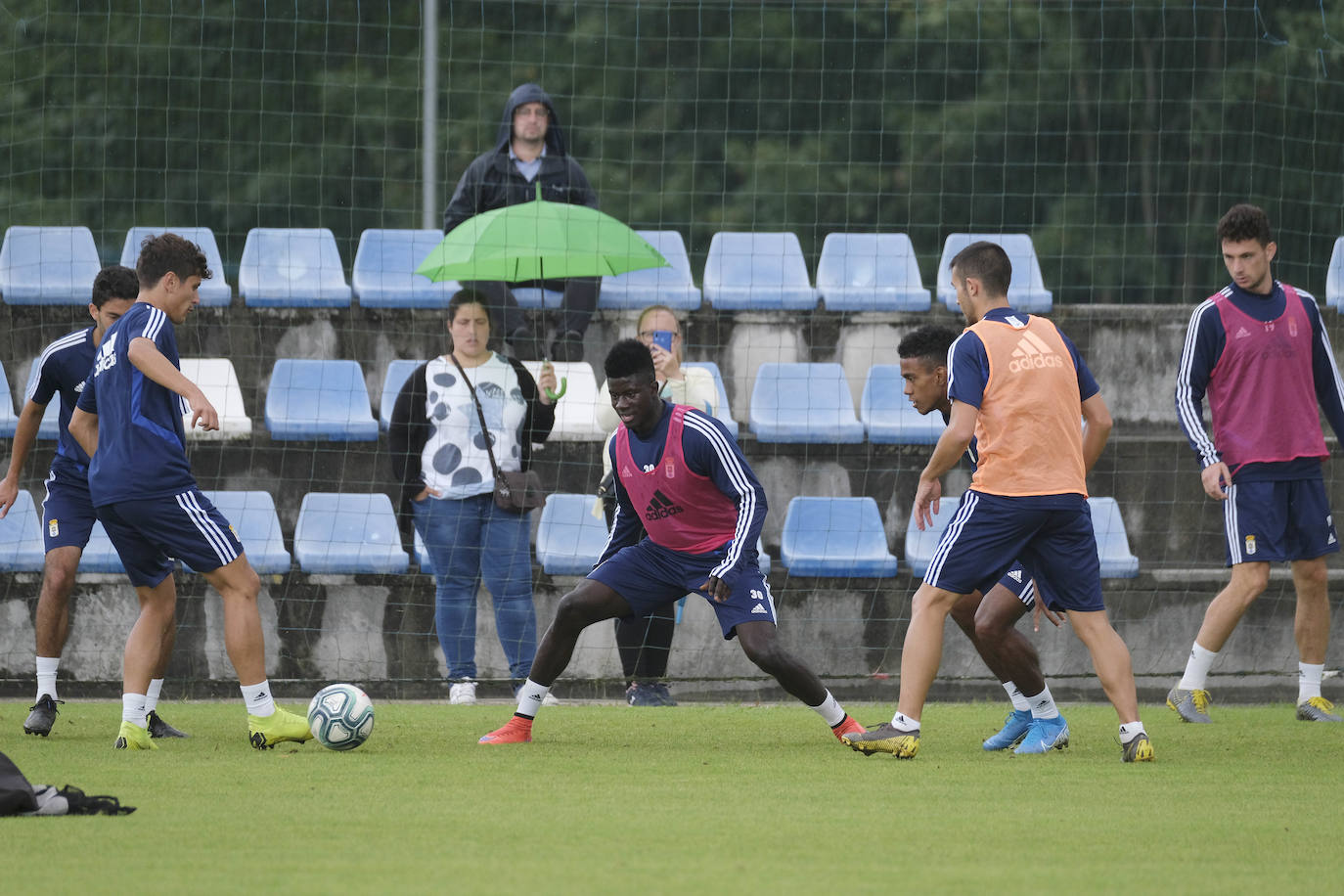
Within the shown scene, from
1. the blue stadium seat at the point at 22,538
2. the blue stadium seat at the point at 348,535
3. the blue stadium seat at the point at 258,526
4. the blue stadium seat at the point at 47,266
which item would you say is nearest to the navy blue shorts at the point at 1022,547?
the blue stadium seat at the point at 348,535

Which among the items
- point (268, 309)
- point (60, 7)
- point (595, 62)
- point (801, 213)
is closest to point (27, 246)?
point (268, 309)

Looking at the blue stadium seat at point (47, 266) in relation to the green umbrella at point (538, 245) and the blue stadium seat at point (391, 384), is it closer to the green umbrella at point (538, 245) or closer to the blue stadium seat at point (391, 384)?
the blue stadium seat at point (391, 384)

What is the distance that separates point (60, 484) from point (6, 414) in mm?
2909

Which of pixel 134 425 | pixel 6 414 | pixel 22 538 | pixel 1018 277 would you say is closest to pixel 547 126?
pixel 1018 277

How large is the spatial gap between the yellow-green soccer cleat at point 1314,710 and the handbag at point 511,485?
14.1 feet

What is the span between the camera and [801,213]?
18906 millimetres

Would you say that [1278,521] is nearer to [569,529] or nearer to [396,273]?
[569,529]

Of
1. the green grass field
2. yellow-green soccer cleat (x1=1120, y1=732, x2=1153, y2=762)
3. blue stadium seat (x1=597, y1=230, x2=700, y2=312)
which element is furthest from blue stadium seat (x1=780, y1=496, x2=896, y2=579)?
yellow-green soccer cleat (x1=1120, y1=732, x2=1153, y2=762)

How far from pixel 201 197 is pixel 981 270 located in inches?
484

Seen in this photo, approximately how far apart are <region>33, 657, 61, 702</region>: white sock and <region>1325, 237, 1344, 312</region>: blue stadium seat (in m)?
8.95

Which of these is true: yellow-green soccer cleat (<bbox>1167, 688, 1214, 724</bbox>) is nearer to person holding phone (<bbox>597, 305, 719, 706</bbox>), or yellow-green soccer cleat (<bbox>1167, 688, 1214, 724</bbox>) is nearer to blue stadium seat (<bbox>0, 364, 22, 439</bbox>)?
person holding phone (<bbox>597, 305, 719, 706</bbox>)

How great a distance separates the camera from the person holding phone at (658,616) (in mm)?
9578

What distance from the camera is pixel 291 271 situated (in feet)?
40.5

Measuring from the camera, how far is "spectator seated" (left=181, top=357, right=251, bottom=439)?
1096 centimetres
